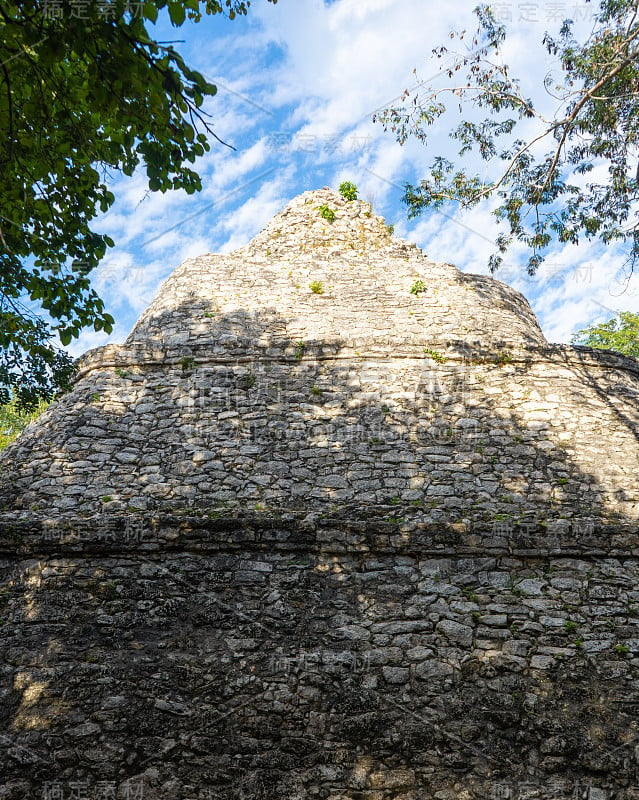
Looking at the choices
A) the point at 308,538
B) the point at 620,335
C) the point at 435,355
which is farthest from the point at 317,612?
the point at 620,335

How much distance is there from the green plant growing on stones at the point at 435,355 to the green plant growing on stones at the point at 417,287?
7.13 feet

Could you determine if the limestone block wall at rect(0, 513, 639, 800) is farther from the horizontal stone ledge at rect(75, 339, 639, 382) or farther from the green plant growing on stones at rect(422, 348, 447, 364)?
the green plant growing on stones at rect(422, 348, 447, 364)

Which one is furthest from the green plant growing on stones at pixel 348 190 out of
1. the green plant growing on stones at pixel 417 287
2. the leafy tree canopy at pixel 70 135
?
the leafy tree canopy at pixel 70 135

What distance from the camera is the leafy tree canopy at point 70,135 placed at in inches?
150

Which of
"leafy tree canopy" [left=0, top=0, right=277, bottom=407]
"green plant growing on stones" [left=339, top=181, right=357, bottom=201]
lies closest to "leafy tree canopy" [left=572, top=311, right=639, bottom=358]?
"green plant growing on stones" [left=339, top=181, right=357, bottom=201]

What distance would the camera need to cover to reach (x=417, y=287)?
11203 millimetres

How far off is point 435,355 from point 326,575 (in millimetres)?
4689

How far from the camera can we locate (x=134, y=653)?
5.46 metres

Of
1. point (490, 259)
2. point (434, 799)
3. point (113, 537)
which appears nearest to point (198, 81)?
point (113, 537)

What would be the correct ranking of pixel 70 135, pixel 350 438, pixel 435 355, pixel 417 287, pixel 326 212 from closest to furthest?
1. pixel 70 135
2. pixel 350 438
3. pixel 435 355
4. pixel 417 287
5. pixel 326 212

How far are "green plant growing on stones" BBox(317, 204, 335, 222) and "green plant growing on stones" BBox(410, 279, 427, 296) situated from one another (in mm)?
3949

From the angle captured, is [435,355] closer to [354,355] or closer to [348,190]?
[354,355]

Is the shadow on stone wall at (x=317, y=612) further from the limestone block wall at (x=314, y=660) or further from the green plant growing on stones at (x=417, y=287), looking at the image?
the green plant growing on stones at (x=417, y=287)

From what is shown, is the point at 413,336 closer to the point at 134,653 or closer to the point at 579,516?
the point at 579,516
